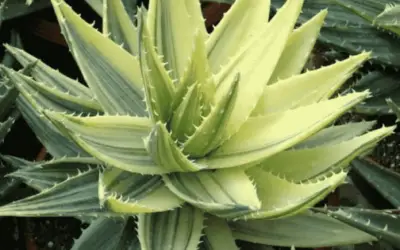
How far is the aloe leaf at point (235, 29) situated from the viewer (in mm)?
553

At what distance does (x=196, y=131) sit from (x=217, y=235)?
105 mm

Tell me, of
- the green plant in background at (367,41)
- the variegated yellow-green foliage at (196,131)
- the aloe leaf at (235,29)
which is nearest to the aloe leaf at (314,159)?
the variegated yellow-green foliage at (196,131)

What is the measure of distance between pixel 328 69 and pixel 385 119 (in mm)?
276

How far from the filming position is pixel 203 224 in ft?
1.73

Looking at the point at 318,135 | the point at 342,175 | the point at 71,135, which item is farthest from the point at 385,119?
the point at 71,135

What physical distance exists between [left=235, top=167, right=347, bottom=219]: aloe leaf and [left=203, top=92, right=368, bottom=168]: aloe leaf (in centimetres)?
3

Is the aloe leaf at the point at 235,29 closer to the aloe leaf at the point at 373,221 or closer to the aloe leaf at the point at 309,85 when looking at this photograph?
the aloe leaf at the point at 309,85

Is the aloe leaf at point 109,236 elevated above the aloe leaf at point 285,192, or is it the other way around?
the aloe leaf at point 285,192

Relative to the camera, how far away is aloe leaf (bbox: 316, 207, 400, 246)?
53 cm

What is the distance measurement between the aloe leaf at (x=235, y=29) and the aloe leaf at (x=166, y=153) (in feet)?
0.36

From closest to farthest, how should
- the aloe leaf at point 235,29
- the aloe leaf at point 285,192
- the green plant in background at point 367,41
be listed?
the aloe leaf at point 285,192 → the aloe leaf at point 235,29 → the green plant in background at point 367,41

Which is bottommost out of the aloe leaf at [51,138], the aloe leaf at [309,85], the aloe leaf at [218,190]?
the aloe leaf at [51,138]

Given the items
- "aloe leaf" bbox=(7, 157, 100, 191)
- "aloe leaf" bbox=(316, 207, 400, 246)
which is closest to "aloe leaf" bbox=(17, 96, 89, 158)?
"aloe leaf" bbox=(7, 157, 100, 191)

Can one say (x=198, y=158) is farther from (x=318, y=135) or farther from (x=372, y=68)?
(x=372, y=68)
